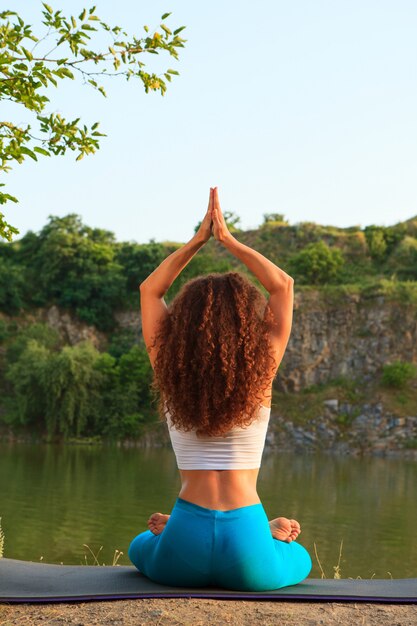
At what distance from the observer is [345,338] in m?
35.2

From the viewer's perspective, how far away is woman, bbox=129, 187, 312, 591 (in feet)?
11.1

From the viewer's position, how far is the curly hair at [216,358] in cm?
337

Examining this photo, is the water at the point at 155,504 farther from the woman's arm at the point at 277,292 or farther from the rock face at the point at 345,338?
the rock face at the point at 345,338

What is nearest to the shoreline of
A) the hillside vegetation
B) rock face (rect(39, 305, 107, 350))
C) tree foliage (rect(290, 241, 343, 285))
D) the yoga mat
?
the hillside vegetation

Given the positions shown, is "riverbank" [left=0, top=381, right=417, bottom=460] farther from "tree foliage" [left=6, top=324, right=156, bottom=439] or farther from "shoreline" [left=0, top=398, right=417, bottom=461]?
"tree foliage" [left=6, top=324, right=156, bottom=439]

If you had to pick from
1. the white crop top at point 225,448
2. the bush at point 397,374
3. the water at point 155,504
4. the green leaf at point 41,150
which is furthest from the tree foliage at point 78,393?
the white crop top at point 225,448

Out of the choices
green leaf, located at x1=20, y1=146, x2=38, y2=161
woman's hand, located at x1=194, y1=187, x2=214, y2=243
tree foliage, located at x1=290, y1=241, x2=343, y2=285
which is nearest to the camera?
woman's hand, located at x1=194, y1=187, x2=214, y2=243

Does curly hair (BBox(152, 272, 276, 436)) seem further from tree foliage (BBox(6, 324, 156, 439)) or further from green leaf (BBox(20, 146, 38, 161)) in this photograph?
tree foliage (BBox(6, 324, 156, 439))

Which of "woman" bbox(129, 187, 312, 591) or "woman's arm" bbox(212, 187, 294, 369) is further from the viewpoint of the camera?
"woman's arm" bbox(212, 187, 294, 369)

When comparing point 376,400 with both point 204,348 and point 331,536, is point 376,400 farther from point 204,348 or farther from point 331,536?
point 204,348

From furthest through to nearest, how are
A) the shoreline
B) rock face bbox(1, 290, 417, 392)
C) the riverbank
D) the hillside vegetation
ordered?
1. rock face bbox(1, 290, 417, 392)
2. the riverbank
3. the shoreline
4. the hillside vegetation

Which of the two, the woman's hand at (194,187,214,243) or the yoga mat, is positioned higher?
the woman's hand at (194,187,214,243)

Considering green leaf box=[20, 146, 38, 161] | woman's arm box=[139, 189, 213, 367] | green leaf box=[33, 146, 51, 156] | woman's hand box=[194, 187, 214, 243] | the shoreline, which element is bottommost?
the shoreline

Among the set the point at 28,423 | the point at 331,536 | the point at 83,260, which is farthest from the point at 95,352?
the point at 331,536
